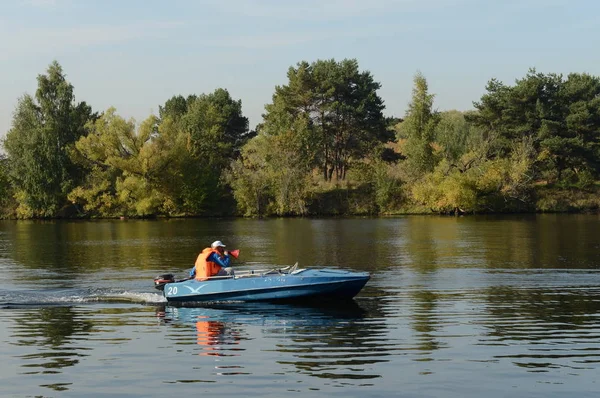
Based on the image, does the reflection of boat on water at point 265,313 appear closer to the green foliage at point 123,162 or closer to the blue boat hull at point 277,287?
the blue boat hull at point 277,287

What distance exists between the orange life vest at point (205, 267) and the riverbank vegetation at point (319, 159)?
207 feet

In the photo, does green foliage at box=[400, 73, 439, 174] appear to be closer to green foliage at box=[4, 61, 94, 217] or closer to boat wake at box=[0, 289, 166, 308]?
green foliage at box=[4, 61, 94, 217]

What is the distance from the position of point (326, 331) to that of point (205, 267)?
6761mm

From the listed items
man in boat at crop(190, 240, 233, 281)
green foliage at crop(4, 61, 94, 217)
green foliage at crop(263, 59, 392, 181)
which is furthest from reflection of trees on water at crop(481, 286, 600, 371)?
green foliage at crop(4, 61, 94, 217)

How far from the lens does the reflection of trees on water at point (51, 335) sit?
18.1 metres

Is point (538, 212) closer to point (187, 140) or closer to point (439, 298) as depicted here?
point (187, 140)

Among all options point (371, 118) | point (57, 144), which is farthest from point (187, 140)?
point (371, 118)

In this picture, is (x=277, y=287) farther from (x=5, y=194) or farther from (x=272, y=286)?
(x=5, y=194)

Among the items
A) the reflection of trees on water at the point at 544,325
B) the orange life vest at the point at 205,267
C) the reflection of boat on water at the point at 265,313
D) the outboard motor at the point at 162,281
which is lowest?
the reflection of trees on water at the point at 544,325

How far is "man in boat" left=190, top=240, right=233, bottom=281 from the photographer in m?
27.0

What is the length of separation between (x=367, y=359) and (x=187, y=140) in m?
80.7

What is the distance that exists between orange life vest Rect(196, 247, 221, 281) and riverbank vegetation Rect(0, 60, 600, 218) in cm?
6303

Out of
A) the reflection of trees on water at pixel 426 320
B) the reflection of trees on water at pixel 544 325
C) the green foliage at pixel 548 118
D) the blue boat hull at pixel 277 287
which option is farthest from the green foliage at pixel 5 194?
the reflection of trees on water at pixel 544 325

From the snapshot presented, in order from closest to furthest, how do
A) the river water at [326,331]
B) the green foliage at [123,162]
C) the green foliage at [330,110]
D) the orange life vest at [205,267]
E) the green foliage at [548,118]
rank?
1. the river water at [326,331]
2. the orange life vest at [205,267]
3. the green foliage at [548,118]
4. the green foliage at [123,162]
5. the green foliage at [330,110]
